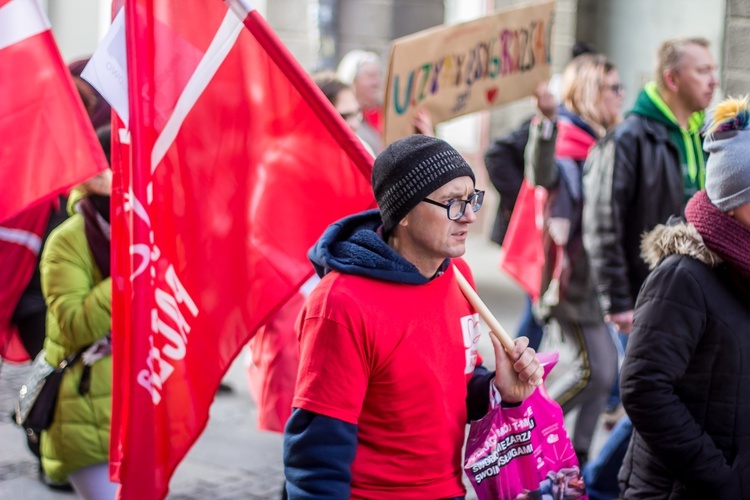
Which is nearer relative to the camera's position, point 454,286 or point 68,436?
point 454,286

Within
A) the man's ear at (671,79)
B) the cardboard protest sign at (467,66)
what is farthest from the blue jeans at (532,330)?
the man's ear at (671,79)

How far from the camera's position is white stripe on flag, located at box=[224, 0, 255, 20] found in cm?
338

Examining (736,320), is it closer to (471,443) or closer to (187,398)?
(471,443)

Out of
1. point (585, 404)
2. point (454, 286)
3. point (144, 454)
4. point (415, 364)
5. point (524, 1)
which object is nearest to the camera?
point (415, 364)

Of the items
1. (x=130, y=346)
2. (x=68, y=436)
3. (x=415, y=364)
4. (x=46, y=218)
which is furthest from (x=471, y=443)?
(x=46, y=218)

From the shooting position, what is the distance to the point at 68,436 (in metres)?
4.07

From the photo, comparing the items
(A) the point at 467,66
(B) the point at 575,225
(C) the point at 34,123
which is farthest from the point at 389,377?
(B) the point at 575,225

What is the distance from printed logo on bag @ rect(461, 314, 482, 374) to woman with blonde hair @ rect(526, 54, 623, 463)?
2495 mm

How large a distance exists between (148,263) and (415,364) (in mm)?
964

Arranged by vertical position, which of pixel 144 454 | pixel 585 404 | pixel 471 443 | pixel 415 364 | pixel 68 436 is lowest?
pixel 585 404

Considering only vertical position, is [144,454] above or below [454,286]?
below

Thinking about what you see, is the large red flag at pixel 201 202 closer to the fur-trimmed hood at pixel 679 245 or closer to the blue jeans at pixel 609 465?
the fur-trimmed hood at pixel 679 245

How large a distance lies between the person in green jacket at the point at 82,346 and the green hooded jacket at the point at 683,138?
98.8 inches

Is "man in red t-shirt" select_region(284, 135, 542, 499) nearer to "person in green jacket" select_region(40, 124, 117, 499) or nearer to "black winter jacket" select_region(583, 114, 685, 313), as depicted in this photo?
"person in green jacket" select_region(40, 124, 117, 499)
